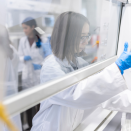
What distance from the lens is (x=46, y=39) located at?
714 millimetres

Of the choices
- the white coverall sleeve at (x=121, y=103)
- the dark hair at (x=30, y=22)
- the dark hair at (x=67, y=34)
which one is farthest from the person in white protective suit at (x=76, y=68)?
the white coverall sleeve at (x=121, y=103)

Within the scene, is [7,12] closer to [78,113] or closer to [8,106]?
[8,106]

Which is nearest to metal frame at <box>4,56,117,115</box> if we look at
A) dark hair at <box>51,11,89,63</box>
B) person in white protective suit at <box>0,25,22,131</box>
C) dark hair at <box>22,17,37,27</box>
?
person in white protective suit at <box>0,25,22,131</box>

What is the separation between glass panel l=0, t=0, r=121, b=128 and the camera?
0.51 metres

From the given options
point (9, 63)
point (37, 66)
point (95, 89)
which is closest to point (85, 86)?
point (95, 89)

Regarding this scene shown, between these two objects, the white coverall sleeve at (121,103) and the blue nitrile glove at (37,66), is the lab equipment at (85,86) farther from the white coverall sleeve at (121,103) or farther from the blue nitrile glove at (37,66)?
the white coverall sleeve at (121,103)

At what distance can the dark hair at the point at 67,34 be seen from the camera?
2.41 ft

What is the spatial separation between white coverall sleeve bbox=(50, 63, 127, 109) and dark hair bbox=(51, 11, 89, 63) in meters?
0.20

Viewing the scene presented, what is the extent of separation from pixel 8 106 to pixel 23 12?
15.0 inches

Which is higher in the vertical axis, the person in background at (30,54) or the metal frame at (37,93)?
the person in background at (30,54)

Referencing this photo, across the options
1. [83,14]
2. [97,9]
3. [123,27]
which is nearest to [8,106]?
[83,14]

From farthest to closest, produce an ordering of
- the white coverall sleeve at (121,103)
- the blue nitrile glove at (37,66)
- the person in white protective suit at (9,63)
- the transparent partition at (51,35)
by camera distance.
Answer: the white coverall sleeve at (121,103) → the blue nitrile glove at (37,66) → the transparent partition at (51,35) → the person in white protective suit at (9,63)

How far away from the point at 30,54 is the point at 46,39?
0.42 feet

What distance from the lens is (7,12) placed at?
1.61 feet
